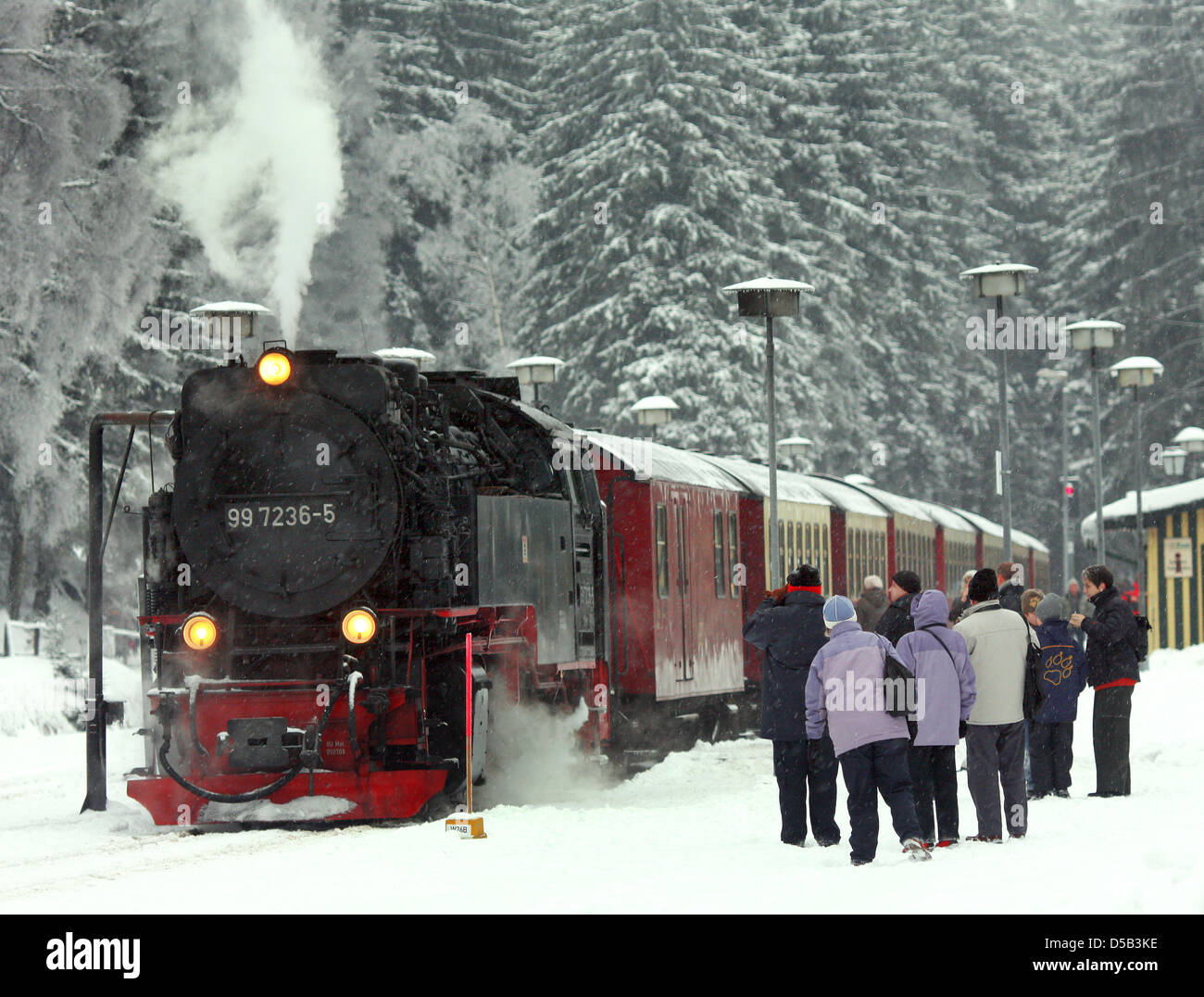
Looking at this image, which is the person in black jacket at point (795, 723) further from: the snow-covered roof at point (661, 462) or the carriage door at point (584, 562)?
the snow-covered roof at point (661, 462)

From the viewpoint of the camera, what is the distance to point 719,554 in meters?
19.3

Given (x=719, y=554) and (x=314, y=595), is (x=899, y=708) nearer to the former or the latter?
(x=314, y=595)

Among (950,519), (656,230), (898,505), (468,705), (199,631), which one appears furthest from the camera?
(656,230)

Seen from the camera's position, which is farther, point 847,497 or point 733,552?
point 847,497

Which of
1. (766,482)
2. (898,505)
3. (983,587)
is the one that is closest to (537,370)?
(766,482)

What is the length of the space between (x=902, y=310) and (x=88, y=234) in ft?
109

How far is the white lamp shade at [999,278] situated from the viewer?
61.8 feet

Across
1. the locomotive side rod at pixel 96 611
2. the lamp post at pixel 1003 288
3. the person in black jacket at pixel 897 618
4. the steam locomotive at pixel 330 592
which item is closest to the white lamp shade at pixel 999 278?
the lamp post at pixel 1003 288

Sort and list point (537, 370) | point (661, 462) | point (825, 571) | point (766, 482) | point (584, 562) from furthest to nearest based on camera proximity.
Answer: point (825, 571)
point (537, 370)
point (766, 482)
point (661, 462)
point (584, 562)

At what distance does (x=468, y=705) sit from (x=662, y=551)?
223 inches

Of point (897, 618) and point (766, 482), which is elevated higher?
point (766, 482)

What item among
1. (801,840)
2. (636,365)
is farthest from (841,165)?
(801,840)

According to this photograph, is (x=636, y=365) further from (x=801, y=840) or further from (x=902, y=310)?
(x=801, y=840)

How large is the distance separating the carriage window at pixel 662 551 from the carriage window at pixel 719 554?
2129 millimetres
